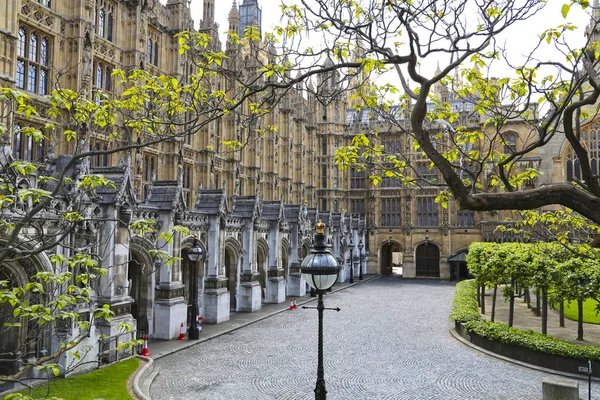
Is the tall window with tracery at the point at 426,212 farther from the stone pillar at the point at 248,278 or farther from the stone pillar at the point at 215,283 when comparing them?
the stone pillar at the point at 215,283

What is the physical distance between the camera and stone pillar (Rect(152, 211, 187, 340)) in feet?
70.9

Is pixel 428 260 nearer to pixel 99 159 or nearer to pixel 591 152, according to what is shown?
pixel 591 152

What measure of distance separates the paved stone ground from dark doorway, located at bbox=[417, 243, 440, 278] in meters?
31.0

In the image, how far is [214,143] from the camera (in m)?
36.0

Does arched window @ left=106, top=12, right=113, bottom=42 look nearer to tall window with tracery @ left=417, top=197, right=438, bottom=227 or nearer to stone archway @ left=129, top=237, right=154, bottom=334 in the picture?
stone archway @ left=129, top=237, right=154, bottom=334

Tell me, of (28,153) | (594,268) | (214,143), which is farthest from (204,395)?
(214,143)

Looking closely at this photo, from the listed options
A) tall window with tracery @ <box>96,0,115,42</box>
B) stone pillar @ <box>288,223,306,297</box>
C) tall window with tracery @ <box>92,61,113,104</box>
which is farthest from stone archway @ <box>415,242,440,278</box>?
tall window with tracery @ <box>96,0,115,42</box>

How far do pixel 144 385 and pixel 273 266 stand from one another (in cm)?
1928

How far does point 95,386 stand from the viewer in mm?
14109

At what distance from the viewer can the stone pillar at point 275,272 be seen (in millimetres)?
33625

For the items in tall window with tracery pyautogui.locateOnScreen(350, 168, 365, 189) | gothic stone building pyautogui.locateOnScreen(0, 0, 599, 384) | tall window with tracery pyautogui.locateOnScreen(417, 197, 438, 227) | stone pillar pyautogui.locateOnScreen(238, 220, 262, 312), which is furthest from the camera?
tall window with tracery pyautogui.locateOnScreen(350, 168, 365, 189)

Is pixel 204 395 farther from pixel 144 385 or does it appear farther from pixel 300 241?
pixel 300 241

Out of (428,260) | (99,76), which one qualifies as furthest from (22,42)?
(428,260)

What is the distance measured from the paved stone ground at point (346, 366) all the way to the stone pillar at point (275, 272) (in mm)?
6442
